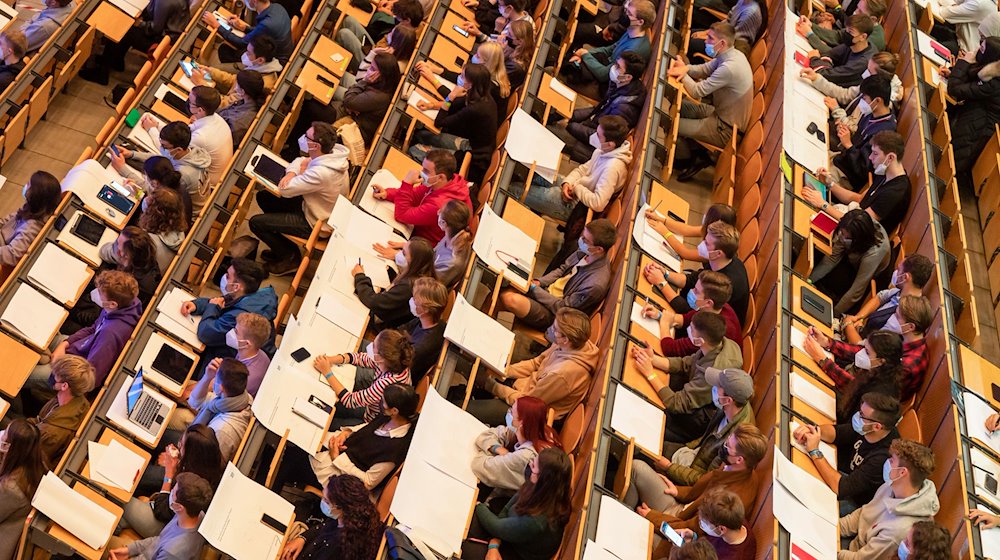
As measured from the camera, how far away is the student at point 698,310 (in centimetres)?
578

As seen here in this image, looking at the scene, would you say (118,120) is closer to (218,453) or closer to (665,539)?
(218,453)

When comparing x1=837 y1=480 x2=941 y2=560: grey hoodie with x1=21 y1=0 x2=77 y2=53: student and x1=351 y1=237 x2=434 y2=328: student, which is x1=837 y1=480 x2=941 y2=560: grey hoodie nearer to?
x1=351 y1=237 x2=434 y2=328: student

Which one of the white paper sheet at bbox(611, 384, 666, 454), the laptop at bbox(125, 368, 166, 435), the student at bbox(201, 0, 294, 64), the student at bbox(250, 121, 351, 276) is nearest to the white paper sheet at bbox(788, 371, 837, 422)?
the white paper sheet at bbox(611, 384, 666, 454)

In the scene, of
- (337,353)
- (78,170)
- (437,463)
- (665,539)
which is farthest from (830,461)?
(78,170)

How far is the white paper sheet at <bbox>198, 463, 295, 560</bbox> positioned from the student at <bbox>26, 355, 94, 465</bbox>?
0.90 meters

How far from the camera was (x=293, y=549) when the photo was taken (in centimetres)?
477

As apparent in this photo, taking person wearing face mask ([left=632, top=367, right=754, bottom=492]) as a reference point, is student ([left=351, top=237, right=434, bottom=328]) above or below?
below

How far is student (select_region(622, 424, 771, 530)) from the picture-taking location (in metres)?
4.82

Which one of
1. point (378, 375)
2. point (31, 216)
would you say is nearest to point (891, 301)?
point (378, 375)

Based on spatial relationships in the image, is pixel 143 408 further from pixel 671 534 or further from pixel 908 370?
pixel 908 370

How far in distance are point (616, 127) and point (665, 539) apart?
299cm

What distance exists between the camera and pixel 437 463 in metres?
4.95

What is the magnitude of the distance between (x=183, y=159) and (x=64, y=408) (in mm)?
1908

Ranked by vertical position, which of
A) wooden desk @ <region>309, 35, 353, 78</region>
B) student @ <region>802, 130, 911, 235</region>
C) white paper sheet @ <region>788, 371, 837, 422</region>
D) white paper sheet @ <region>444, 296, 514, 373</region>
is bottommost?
wooden desk @ <region>309, 35, 353, 78</region>
